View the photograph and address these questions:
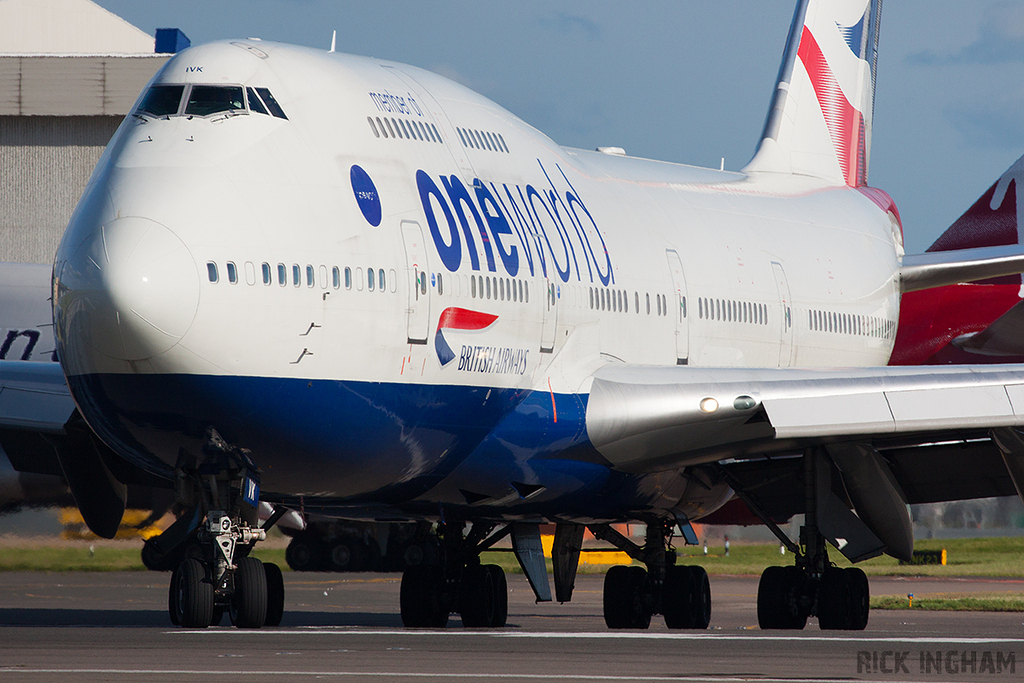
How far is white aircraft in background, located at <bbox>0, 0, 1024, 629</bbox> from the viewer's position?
13094 mm

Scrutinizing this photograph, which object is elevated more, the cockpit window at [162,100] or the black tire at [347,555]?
the cockpit window at [162,100]

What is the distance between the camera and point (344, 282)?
45.3 feet

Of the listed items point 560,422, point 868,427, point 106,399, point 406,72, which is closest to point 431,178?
point 406,72

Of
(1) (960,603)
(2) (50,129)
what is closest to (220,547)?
(1) (960,603)

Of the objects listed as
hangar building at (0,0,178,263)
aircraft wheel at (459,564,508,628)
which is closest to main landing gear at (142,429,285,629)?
aircraft wheel at (459,564,508,628)

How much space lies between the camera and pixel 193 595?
523 inches

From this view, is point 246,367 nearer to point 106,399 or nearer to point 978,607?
point 106,399

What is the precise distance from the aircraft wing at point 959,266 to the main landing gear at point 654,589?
23.4ft

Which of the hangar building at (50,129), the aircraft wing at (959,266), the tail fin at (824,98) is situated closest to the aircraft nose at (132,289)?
the aircraft wing at (959,266)

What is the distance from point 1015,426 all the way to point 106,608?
42.9 feet

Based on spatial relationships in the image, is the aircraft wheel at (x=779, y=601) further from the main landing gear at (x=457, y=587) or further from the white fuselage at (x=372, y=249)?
the main landing gear at (x=457, y=587)

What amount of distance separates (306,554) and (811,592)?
22723mm

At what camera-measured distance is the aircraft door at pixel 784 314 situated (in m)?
22.1

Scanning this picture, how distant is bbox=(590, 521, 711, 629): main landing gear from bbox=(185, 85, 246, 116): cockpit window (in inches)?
315
